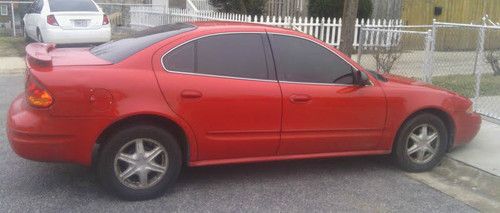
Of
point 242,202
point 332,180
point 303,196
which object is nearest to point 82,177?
point 242,202

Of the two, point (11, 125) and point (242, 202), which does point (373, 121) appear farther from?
point (11, 125)

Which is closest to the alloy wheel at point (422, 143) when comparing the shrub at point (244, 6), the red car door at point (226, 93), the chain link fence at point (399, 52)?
the red car door at point (226, 93)

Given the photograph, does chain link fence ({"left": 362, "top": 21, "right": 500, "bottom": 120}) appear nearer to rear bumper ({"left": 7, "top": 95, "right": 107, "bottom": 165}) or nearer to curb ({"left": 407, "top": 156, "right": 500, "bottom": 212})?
curb ({"left": 407, "top": 156, "right": 500, "bottom": 212})

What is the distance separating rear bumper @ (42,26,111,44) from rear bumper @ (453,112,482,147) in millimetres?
10317

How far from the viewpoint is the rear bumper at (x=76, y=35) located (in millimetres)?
13453

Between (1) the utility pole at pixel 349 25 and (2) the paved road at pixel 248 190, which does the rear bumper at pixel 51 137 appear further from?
(1) the utility pole at pixel 349 25

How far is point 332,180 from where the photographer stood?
5340 mm

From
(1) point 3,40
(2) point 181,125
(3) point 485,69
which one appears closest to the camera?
(2) point 181,125

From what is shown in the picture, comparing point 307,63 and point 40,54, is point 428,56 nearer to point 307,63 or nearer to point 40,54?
point 307,63

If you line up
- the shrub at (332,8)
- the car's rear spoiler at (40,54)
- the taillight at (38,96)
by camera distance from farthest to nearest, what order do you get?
the shrub at (332,8)
the car's rear spoiler at (40,54)
the taillight at (38,96)

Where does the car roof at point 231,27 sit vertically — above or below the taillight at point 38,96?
above

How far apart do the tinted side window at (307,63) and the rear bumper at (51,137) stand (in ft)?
5.79

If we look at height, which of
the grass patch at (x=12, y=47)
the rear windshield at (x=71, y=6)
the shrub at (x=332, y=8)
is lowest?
the grass patch at (x=12, y=47)

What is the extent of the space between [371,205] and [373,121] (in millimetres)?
921
